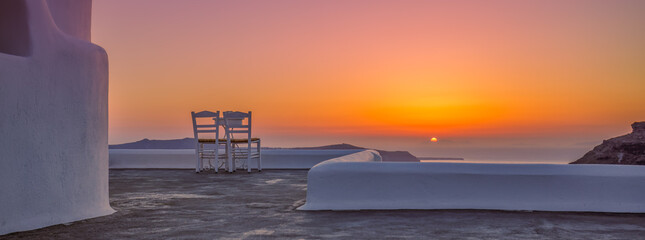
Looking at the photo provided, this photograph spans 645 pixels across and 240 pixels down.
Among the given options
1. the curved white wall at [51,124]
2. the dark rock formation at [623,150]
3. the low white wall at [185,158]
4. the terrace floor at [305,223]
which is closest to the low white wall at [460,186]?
the terrace floor at [305,223]

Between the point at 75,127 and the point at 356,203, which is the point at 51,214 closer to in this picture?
the point at 75,127

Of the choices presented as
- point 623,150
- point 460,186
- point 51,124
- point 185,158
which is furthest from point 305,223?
point 623,150

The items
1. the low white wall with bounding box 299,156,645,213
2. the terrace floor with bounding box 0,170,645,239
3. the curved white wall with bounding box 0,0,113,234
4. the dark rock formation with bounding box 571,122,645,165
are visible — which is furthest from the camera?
the dark rock formation with bounding box 571,122,645,165

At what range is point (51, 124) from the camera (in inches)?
171

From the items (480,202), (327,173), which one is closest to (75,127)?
(327,173)

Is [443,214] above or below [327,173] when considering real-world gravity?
below

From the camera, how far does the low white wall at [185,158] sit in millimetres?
11812

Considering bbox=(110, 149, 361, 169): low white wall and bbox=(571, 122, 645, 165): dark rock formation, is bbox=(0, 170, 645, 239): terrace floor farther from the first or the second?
bbox=(571, 122, 645, 165): dark rock formation

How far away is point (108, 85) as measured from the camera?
510 centimetres

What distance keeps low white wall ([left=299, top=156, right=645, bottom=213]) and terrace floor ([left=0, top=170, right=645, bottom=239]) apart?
0.20 meters

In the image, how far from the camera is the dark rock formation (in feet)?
40.2

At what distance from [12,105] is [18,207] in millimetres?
714

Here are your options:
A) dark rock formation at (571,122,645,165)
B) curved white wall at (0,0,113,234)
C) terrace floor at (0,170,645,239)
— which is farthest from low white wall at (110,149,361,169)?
curved white wall at (0,0,113,234)

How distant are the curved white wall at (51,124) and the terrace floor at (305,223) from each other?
0.65 feet
